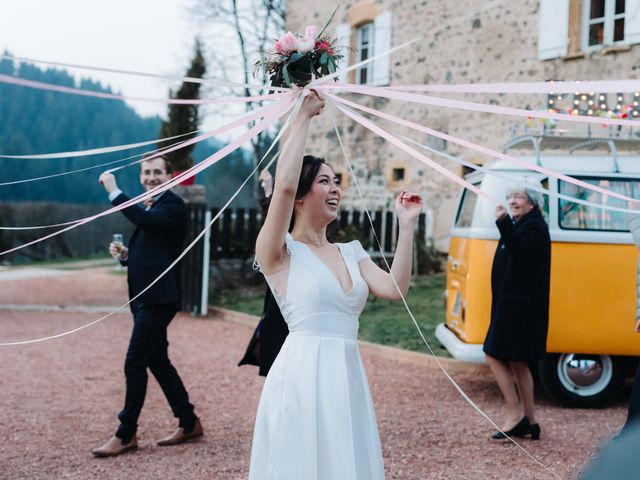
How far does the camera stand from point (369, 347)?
8.66m


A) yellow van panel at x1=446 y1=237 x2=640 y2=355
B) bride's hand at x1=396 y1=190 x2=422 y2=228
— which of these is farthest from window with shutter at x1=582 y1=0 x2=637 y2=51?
bride's hand at x1=396 y1=190 x2=422 y2=228

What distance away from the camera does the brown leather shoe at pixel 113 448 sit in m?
4.71

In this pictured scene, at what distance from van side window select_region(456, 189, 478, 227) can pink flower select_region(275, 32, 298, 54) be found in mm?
4070

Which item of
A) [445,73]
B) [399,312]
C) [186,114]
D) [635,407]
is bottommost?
[399,312]

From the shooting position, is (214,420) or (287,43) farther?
(214,420)

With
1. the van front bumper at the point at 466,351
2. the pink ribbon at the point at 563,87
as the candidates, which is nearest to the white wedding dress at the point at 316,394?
the pink ribbon at the point at 563,87

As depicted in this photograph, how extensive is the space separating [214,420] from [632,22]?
28.1ft

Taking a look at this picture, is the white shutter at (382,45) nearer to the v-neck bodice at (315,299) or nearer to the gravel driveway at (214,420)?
the gravel driveway at (214,420)

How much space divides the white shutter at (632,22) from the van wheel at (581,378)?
Answer: 6.24 metres

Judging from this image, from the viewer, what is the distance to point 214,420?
5.74m

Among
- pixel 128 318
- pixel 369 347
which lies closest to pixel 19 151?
pixel 128 318

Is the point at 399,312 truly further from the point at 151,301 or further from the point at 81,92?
the point at 81,92

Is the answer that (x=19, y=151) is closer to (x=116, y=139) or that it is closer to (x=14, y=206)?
(x=116, y=139)

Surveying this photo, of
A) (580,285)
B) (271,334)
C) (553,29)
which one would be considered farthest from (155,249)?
(553,29)
